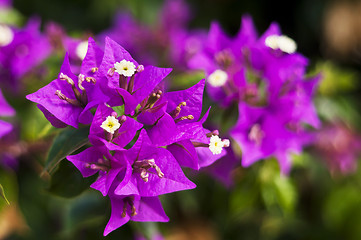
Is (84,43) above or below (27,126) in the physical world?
above

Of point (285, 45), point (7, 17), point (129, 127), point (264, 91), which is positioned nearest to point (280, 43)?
point (285, 45)

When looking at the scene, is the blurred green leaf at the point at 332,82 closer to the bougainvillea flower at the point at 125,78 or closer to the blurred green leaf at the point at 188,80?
the blurred green leaf at the point at 188,80

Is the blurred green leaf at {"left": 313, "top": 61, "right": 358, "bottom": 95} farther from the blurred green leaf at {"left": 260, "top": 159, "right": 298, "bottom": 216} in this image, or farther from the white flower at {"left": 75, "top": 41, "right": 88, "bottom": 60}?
the white flower at {"left": 75, "top": 41, "right": 88, "bottom": 60}

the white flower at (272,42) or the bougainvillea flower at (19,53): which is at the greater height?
the white flower at (272,42)

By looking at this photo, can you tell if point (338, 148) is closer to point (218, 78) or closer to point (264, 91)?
point (264, 91)

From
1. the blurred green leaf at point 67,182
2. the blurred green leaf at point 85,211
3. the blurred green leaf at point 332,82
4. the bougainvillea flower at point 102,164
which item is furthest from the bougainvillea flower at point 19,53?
the blurred green leaf at point 332,82

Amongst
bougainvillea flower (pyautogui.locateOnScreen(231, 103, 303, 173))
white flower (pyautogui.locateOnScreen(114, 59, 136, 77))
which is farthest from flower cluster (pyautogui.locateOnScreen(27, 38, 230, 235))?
bougainvillea flower (pyautogui.locateOnScreen(231, 103, 303, 173))

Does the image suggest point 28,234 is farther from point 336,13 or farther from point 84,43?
point 336,13

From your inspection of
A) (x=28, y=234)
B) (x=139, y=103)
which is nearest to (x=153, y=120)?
(x=139, y=103)
